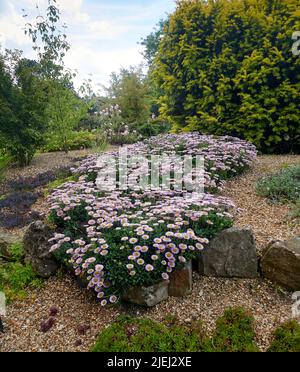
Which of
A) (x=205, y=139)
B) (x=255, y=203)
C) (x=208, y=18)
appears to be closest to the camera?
(x=255, y=203)

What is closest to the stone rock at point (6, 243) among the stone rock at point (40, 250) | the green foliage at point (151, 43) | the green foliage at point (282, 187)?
the stone rock at point (40, 250)

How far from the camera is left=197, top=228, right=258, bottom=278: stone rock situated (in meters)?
2.90

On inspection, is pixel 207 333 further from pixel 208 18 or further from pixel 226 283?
pixel 208 18

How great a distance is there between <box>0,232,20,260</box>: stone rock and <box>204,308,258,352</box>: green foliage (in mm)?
2412

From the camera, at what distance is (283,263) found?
276cm

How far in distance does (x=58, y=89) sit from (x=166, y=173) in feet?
17.1

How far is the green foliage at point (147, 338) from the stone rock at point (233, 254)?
2.36 ft

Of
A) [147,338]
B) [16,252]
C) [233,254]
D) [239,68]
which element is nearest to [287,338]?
[233,254]

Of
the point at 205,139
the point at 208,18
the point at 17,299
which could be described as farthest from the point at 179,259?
the point at 208,18

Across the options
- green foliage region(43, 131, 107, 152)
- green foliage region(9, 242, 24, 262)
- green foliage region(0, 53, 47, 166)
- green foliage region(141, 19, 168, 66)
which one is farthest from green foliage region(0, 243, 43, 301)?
green foliage region(141, 19, 168, 66)

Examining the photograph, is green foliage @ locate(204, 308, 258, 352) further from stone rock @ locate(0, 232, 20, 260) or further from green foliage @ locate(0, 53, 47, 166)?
green foliage @ locate(0, 53, 47, 166)

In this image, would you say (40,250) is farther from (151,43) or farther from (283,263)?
(151,43)

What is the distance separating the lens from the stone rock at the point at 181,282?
2716mm

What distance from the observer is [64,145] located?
8.41 m
